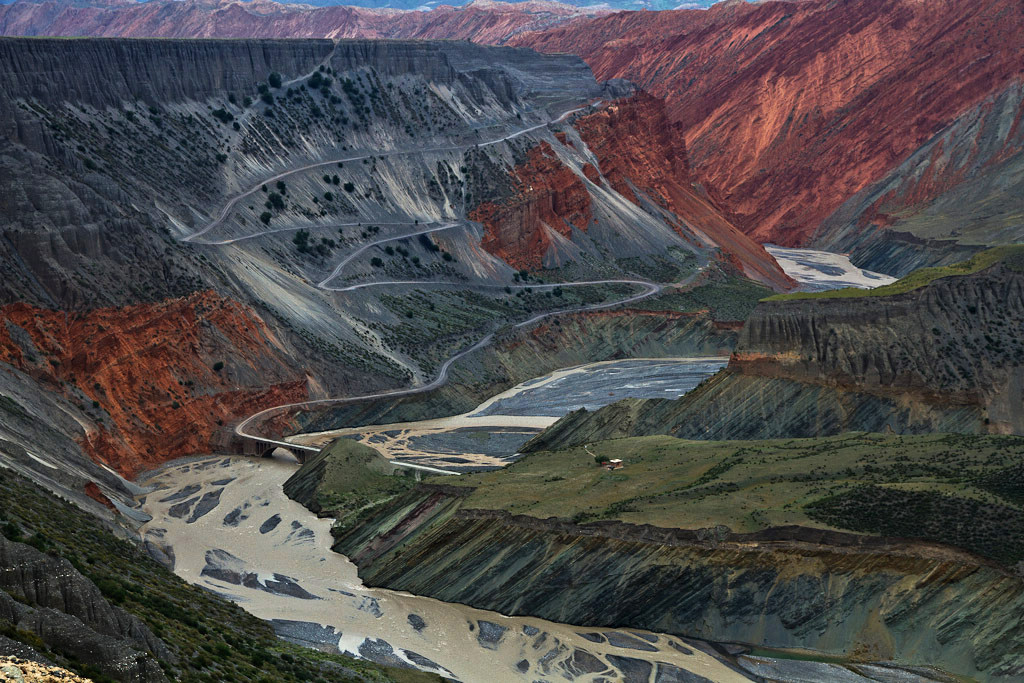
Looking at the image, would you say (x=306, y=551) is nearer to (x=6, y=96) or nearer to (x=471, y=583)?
(x=471, y=583)

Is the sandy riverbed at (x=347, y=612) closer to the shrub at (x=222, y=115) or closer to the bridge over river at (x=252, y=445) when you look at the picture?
the bridge over river at (x=252, y=445)

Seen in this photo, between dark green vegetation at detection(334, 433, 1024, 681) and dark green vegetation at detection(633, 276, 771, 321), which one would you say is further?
dark green vegetation at detection(633, 276, 771, 321)

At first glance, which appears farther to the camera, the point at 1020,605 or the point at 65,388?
the point at 65,388

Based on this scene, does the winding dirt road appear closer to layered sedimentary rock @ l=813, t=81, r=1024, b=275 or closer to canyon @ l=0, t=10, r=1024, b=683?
canyon @ l=0, t=10, r=1024, b=683

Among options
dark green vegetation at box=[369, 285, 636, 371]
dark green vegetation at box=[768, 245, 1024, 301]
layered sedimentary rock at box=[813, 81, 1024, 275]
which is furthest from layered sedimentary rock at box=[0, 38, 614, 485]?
layered sedimentary rock at box=[813, 81, 1024, 275]

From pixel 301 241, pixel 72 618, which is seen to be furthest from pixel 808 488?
pixel 301 241

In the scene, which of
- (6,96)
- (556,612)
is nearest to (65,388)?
(6,96)

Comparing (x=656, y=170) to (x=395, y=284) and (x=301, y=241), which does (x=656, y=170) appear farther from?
(x=301, y=241)
